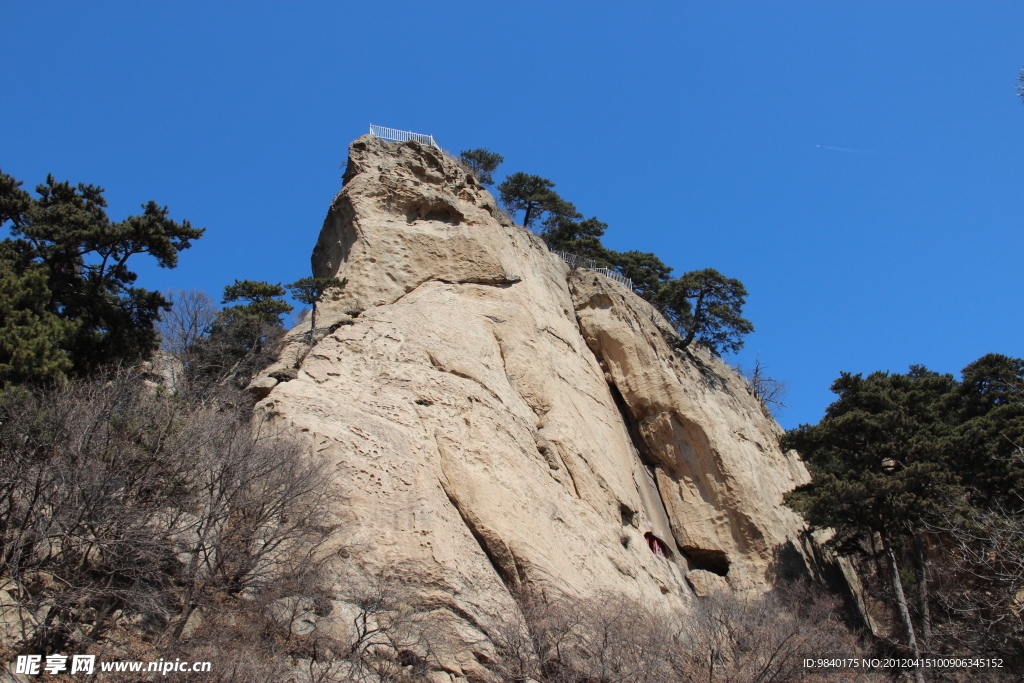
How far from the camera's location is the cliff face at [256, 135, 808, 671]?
16.7 metres

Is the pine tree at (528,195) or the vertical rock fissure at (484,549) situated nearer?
the vertical rock fissure at (484,549)

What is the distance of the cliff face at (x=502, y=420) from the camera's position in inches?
656

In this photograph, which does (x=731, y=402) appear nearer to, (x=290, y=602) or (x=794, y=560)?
(x=794, y=560)

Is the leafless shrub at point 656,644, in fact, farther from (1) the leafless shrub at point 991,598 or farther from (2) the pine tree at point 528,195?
(2) the pine tree at point 528,195

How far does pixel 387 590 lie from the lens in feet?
47.1

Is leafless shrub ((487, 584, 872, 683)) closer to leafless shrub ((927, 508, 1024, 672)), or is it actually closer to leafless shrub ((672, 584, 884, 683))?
leafless shrub ((672, 584, 884, 683))

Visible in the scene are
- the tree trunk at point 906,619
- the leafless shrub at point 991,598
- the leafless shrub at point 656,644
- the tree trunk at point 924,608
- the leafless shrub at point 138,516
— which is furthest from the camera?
the tree trunk at point 924,608

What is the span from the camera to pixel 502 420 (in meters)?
20.5

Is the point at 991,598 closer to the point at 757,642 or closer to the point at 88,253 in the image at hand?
the point at 757,642

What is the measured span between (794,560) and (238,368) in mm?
19541

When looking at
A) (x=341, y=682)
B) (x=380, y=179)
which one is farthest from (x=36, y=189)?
(x=341, y=682)

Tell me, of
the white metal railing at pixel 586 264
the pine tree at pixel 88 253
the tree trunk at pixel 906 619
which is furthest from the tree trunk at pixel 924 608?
the pine tree at pixel 88 253

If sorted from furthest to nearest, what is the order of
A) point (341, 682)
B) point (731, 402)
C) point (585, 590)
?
point (731, 402), point (585, 590), point (341, 682)

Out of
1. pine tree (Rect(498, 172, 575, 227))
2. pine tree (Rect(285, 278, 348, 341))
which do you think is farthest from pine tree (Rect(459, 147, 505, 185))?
pine tree (Rect(285, 278, 348, 341))
